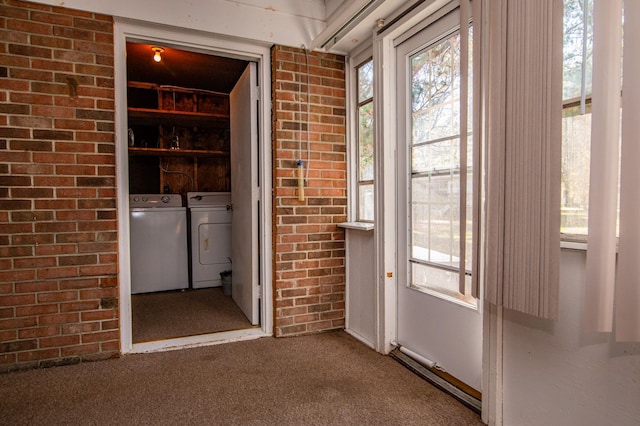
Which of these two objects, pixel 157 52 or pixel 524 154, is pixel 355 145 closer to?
→ pixel 524 154

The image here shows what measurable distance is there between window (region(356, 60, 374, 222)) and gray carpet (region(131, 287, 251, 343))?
4.28ft

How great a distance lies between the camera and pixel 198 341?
8.72ft

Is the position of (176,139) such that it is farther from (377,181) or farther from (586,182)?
(586,182)

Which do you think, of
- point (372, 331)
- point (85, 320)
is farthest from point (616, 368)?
point (85, 320)

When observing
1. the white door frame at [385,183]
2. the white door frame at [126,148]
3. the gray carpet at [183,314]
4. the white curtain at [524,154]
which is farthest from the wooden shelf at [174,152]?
the white curtain at [524,154]

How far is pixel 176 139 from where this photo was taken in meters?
4.62

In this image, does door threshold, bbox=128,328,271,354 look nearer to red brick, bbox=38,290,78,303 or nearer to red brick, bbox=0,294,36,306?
red brick, bbox=38,290,78,303

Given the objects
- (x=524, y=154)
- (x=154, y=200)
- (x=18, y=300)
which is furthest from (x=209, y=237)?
(x=524, y=154)

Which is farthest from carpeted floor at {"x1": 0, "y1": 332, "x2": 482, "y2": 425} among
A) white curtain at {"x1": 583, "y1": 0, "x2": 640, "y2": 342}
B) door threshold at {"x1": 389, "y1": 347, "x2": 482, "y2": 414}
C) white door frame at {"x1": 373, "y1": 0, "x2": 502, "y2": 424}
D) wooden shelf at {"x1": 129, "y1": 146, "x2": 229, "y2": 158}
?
wooden shelf at {"x1": 129, "y1": 146, "x2": 229, "y2": 158}

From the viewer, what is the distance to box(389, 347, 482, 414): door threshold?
1.79 metres

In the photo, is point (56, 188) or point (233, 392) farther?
point (56, 188)

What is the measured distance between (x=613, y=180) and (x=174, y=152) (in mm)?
4142

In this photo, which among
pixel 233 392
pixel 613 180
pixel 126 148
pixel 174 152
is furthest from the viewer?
pixel 174 152

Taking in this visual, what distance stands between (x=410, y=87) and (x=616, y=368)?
1719 millimetres
